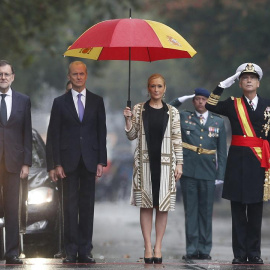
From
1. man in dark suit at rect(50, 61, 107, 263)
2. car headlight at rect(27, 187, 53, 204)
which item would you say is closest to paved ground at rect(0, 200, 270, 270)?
man in dark suit at rect(50, 61, 107, 263)

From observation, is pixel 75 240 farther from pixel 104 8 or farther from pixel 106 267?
pixel 104 8

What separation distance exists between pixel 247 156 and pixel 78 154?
1692 mm

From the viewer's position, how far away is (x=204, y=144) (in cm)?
1362

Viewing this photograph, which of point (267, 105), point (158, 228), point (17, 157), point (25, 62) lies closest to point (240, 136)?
point (267, 105)

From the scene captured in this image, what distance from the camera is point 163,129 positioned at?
11.8 m

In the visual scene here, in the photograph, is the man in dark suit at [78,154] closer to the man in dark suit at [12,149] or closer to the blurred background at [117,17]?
the man in dark suit at [12,149]

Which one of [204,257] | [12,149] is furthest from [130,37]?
[204,257]

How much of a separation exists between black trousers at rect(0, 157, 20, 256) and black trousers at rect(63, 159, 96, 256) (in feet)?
1.84

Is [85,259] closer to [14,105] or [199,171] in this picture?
[14,105]

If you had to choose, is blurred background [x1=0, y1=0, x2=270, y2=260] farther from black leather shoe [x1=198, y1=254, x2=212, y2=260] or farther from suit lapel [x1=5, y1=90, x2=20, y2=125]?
suit lapel [x1=5, y1=90, x2=20, y2=125]

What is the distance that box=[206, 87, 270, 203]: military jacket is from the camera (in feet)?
38.2

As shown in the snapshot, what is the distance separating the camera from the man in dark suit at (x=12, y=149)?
11.4m

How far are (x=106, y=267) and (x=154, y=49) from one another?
275cm

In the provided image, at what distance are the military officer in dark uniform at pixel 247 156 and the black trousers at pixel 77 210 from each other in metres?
1.42
